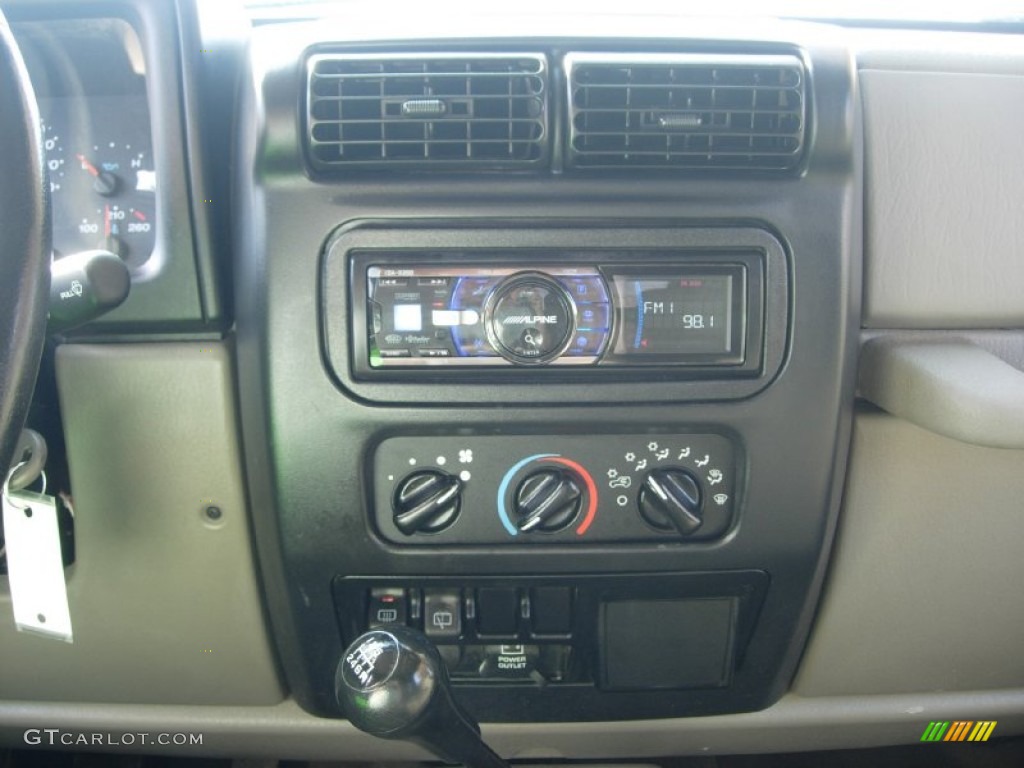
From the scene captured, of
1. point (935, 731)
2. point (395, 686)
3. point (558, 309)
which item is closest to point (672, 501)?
point (558, 309)

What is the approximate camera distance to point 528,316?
0.86 m

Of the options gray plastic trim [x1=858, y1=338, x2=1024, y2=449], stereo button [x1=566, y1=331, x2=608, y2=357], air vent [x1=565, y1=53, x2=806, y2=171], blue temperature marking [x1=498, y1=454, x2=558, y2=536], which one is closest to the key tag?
blue temperature marking [x1=498, y1=454, x2=558, y2=536]

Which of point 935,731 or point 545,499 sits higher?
point 545,499

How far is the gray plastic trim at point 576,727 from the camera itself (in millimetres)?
1103

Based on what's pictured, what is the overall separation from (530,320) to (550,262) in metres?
0.06

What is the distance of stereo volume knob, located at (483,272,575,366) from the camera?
858 millimetres

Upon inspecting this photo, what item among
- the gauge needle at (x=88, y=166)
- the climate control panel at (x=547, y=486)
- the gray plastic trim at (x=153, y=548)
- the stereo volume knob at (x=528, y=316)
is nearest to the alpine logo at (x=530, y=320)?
the stereo volume knob at (x=528, y=316)

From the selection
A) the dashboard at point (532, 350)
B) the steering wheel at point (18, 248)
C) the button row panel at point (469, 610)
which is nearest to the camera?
the steering wheel at point (18, 248)

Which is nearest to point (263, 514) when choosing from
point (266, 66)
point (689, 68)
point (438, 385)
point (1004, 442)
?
point (438, 385)

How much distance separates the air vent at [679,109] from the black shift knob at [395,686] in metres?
0.48

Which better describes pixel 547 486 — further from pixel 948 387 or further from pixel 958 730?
pixel 958 730

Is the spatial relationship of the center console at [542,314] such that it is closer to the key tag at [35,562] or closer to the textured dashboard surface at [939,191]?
the textured dashboard surface at [939,191]

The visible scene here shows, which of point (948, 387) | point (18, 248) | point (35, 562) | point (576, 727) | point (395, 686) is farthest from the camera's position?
point (576, 727)

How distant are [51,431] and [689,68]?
808 millimetres
